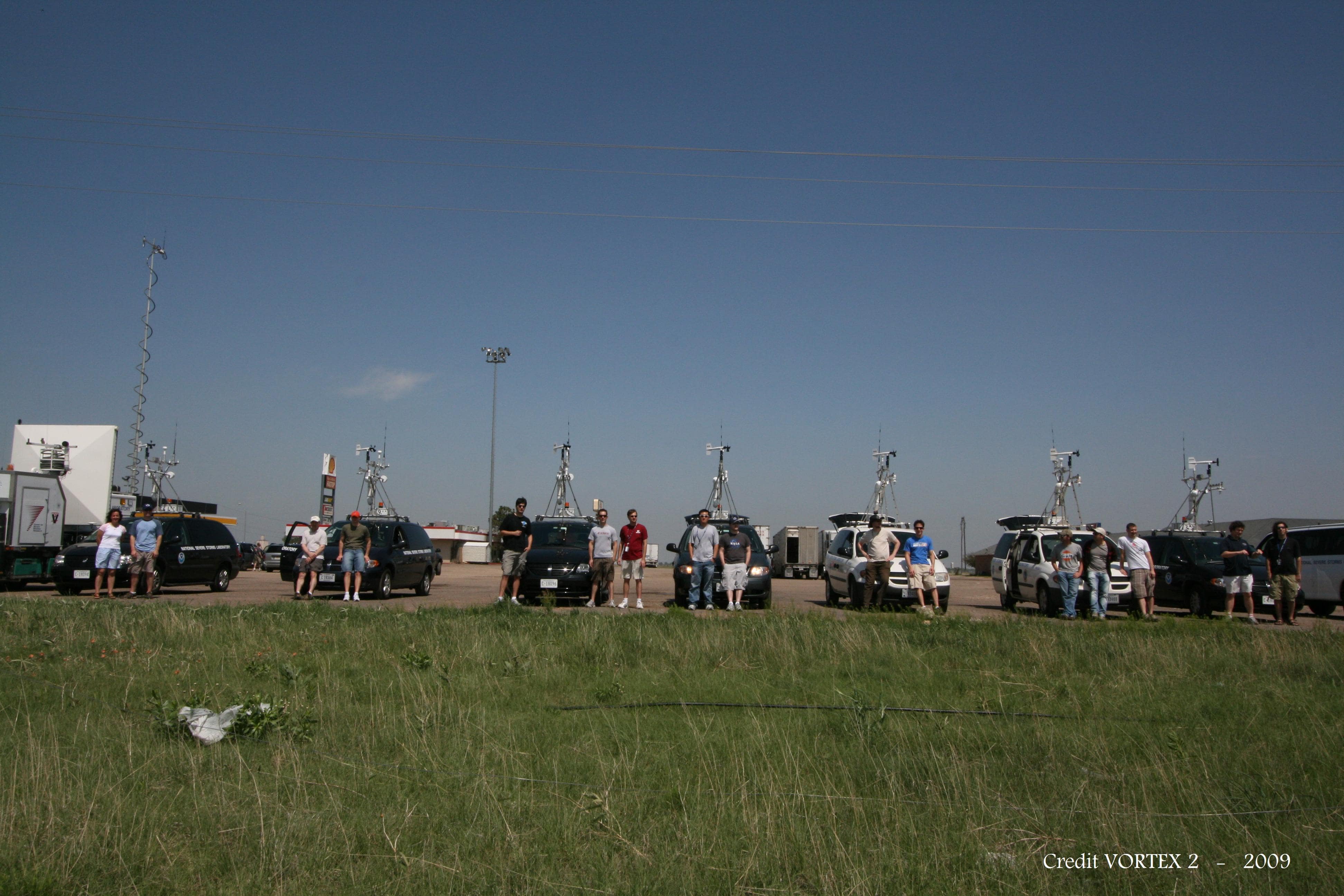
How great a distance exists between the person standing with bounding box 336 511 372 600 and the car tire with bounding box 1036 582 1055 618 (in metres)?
13.2

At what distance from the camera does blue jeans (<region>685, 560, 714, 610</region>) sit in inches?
658

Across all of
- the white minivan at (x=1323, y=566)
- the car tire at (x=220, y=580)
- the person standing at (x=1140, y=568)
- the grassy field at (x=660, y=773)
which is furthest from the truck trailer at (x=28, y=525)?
the white minivan at (x=1323, y=566)

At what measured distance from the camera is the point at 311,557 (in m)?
19.6

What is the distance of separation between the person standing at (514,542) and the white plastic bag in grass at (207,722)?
998cm

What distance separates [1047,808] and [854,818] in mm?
1048

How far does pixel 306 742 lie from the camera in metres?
5.89

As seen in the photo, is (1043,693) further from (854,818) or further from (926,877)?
(926,877)

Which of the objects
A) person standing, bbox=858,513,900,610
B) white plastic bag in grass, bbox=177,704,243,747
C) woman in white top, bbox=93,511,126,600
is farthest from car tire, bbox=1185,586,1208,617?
woman in white top, bbox=93,511,126,600

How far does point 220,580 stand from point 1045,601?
18.7 m

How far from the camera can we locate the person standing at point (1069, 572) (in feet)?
53.7

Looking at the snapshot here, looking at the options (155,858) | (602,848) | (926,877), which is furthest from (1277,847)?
(155,858)

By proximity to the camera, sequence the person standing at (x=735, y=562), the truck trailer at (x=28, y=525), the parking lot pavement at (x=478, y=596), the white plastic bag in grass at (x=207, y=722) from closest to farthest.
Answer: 1. the white plastic bag in grass at (x=207, y=722)
2. the person standing at (x=735, y=562)
3. the parking lot pavement at (x=478, y=596)
4. the truck trailer at (x=28, y=525)

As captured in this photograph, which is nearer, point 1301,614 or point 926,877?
point 926,877

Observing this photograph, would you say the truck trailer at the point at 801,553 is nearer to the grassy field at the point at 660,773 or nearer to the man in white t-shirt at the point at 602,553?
the man in white t-shirt at the point at 602,553
